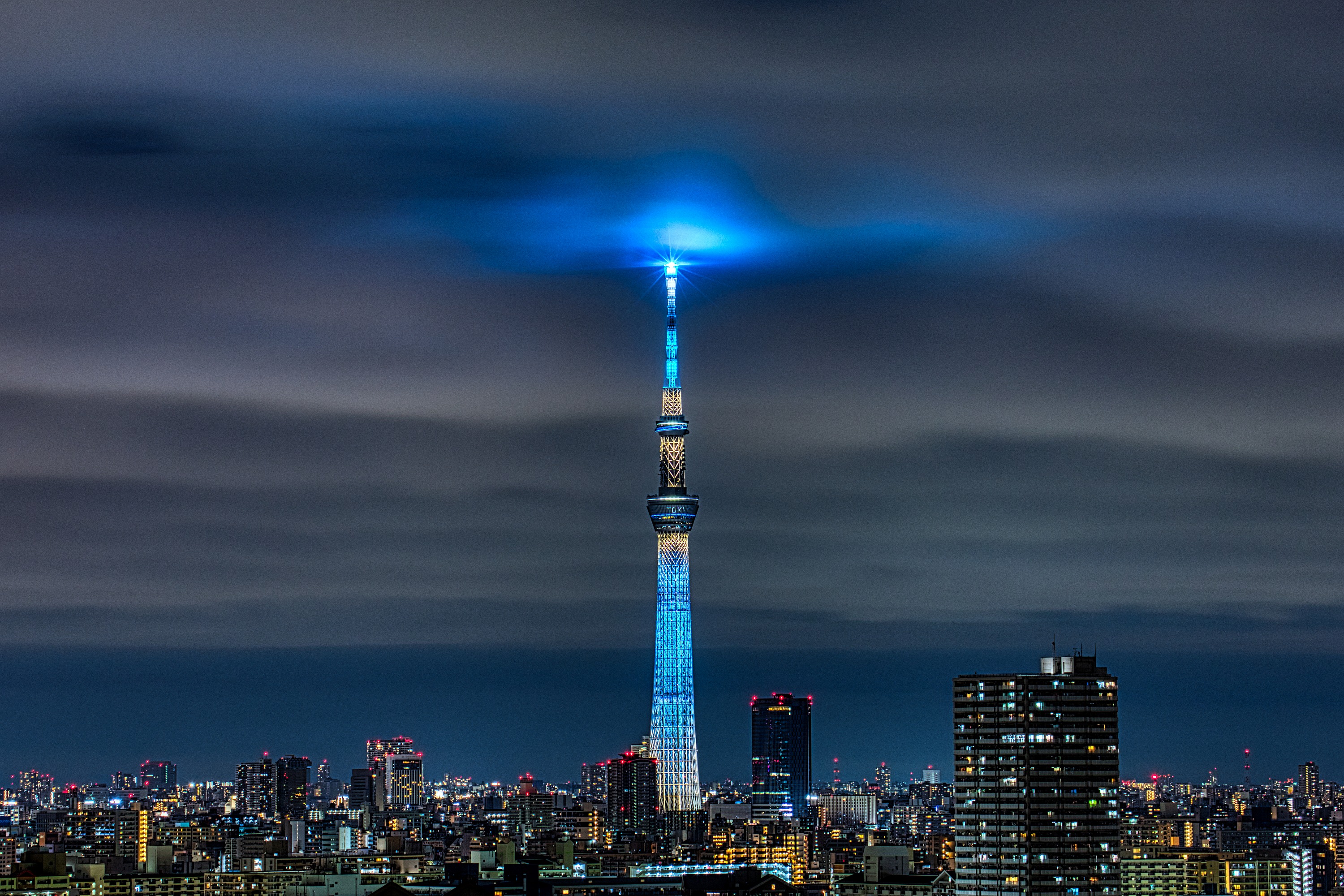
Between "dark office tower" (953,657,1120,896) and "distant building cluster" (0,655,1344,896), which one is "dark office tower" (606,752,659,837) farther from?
"dark office tower" (953,657,1120,896)

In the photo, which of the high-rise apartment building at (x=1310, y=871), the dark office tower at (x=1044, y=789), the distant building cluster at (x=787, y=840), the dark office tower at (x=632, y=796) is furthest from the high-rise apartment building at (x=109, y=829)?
the dark office tower at (x=1044, y=789)

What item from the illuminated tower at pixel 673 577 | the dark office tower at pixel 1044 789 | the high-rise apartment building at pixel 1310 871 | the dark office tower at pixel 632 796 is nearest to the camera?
the dark office tower at pixel 1044 789

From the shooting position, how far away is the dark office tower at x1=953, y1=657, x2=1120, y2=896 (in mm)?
73188

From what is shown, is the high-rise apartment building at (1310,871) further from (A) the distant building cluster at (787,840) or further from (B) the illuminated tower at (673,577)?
(B) the illuminated tower at (673,577)

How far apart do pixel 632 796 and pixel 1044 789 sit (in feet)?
302

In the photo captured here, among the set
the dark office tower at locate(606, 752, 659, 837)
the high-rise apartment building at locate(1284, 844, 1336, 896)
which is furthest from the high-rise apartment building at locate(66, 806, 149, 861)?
the high-rise apartment building at locate(1284, 844, 1336, 896)

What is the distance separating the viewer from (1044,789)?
2891 inches

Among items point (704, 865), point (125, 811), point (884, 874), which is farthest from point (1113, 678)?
point (125, 811)

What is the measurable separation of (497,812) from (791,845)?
200ft

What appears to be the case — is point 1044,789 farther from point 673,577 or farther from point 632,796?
point 632,796

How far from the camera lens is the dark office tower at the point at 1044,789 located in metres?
73.2

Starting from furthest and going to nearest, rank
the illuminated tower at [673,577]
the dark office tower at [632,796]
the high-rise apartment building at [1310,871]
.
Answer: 1. the dark office tower at [632,796]
2. the illuminated tower at [673,577]
3. the high-rise apartment building at [1310,871]

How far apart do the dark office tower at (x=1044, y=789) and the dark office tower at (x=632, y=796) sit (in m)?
76.6

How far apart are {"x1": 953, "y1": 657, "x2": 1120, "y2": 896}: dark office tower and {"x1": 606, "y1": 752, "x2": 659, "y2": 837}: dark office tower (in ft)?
251
